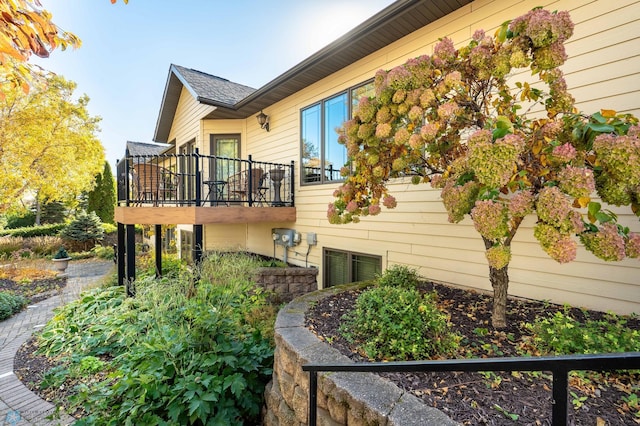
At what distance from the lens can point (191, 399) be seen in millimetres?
2646

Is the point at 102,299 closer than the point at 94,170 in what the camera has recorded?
Yes

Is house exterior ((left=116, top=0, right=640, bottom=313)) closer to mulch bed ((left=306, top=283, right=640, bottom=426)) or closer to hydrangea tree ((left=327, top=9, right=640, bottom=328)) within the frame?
mulch bed ((left=306, top=283, right=640, bottom=426))

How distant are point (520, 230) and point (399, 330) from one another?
7.22 ft

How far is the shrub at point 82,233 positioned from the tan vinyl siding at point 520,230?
43.2 ft

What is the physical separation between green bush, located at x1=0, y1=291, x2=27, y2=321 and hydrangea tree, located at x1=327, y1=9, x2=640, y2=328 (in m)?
7.23

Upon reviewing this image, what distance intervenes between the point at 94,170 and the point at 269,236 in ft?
37.5

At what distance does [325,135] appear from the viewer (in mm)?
6285

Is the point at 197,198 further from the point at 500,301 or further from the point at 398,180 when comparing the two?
the point at 500,301

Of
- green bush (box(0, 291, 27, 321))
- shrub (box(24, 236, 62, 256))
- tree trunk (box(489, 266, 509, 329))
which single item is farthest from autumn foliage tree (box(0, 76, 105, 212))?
tree trunk (box(489, 266, 509, 329))

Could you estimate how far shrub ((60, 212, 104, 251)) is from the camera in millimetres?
14242

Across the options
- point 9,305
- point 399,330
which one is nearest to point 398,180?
point 399,330

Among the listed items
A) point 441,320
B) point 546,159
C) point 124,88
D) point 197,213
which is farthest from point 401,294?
point 124,88

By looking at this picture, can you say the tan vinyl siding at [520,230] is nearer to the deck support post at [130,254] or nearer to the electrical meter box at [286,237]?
the electrical meter box at [286,237]

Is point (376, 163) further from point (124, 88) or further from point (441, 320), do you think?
point (124, 88)
